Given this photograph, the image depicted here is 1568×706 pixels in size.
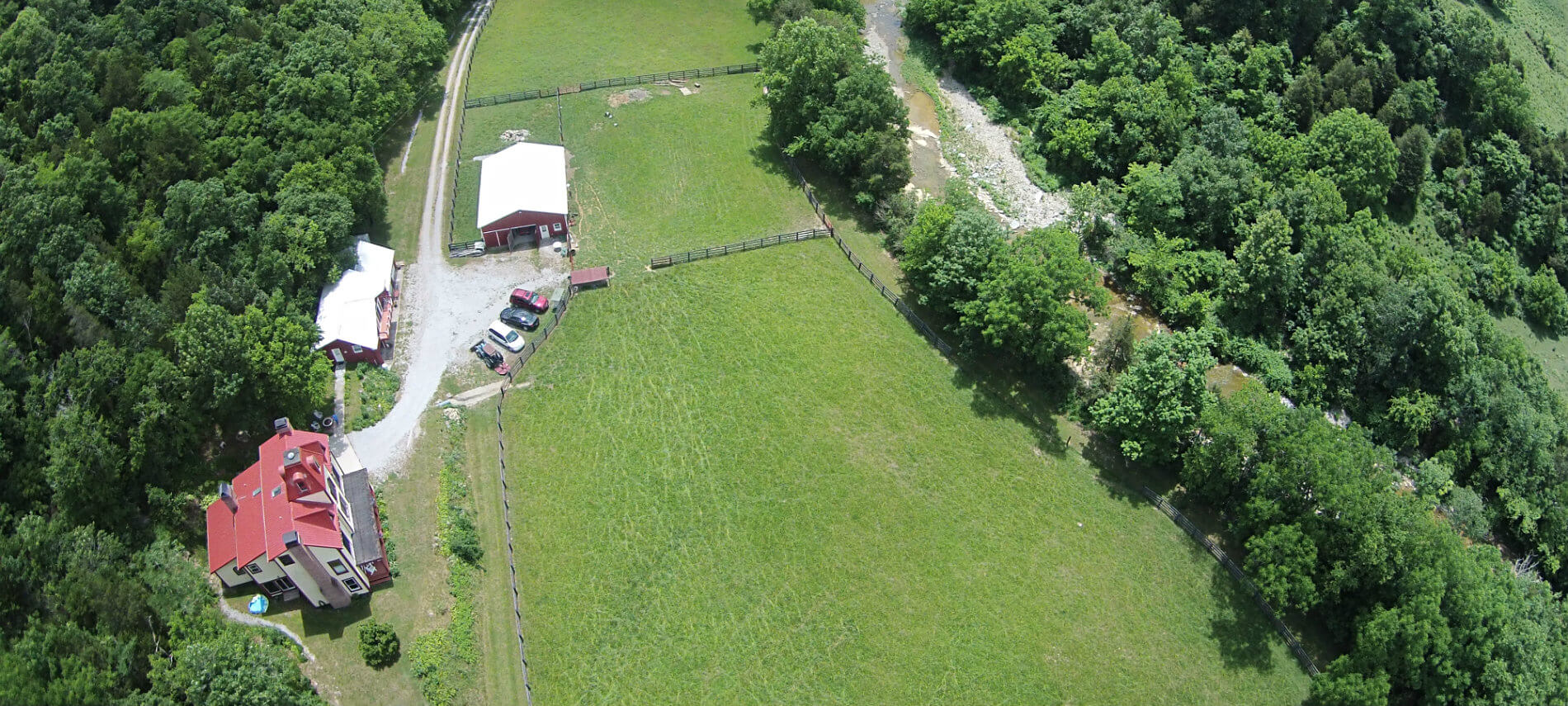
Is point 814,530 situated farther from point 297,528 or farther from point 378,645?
point 297,528

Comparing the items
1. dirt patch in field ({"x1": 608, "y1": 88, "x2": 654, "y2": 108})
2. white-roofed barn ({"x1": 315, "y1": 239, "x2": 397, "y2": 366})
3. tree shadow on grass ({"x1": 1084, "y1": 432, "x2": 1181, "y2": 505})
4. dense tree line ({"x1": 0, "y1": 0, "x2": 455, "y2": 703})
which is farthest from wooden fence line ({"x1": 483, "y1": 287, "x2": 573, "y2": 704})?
tree shadow on grass ({"x1": 1084, "y1": 432, "x2": 1181, "y2": 505})

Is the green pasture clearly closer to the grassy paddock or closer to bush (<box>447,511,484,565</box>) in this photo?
the grassy paddock

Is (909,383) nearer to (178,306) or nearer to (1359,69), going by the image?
(178,306)

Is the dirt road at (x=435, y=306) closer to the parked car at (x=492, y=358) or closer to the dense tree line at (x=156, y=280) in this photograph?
the parked car at (x=492, y=358)

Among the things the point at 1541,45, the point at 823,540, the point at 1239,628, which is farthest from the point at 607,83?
the point at 1541,45

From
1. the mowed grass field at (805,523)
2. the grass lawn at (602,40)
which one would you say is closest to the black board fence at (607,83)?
the grass lawn at (602,40)

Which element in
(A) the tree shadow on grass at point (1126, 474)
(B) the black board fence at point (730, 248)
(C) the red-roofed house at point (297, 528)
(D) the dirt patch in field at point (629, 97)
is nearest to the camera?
(C) the red-roofed house at point (297, 528)
